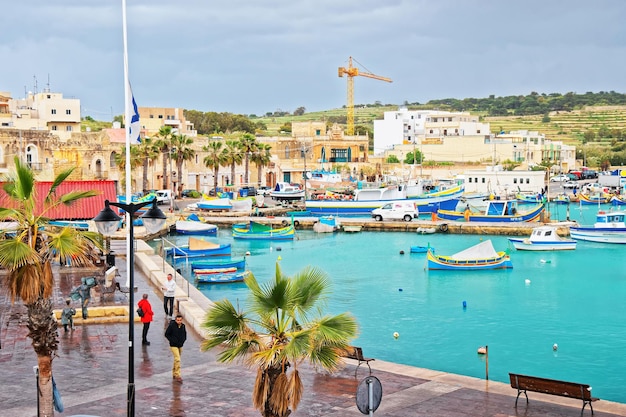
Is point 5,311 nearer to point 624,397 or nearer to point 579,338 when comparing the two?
point 624,397

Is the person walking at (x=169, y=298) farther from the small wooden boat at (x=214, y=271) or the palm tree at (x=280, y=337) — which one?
the small wooden boat at (x=214, y=271)

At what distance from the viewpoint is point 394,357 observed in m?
23.2

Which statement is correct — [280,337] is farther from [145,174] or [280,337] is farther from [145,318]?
[145,174]

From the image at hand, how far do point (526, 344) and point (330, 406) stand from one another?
13.8 meters

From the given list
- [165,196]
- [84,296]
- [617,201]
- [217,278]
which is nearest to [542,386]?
[84,296]

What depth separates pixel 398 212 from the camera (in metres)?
63.9

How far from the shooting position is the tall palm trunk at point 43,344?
454 inches

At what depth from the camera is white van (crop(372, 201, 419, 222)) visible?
63750mm

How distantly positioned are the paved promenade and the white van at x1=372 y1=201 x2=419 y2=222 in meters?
46.7

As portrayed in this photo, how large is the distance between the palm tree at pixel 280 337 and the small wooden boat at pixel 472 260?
30646 millimetres

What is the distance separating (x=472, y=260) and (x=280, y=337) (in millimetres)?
31775

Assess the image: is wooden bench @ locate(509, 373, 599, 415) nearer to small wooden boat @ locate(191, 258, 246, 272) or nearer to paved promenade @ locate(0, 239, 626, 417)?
paved promenade @ locate(0, 239, 626, 417)

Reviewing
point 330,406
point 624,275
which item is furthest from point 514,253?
point 330,406

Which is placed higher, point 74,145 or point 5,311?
point 74,145
